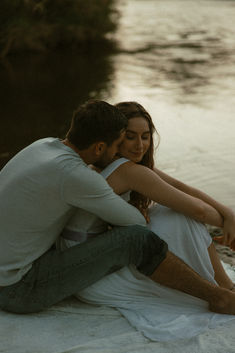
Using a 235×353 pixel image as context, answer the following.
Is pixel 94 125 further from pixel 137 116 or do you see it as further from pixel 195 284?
pixel 195 284

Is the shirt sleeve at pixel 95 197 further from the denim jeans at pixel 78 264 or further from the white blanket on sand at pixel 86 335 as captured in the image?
the white blanket on sand at pixel 86 335

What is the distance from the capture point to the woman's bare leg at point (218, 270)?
3.05 m

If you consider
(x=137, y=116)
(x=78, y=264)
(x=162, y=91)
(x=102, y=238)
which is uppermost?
(x=137, y=116)

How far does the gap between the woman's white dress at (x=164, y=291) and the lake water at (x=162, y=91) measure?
6.86 feet

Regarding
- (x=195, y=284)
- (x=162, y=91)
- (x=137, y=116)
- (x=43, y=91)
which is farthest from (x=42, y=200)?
(x=43, y=91)

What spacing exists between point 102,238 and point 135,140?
64cm

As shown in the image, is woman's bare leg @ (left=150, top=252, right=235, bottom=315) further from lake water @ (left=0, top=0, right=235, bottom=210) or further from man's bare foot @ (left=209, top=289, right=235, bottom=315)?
lake water @ (left=0, top=0, right=235, bottom=210)

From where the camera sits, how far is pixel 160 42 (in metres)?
16.3

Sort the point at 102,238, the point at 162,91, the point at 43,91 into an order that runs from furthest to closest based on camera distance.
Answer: the point at 43,91
the point at 162,91
the point at 102,238

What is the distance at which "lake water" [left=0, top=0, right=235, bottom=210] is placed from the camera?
6.41 m

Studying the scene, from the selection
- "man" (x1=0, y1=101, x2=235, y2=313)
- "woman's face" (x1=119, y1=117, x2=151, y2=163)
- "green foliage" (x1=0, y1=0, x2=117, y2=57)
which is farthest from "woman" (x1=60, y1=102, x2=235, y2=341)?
"green foliage" (x1=0, y1=0, x2=117, y2=57)

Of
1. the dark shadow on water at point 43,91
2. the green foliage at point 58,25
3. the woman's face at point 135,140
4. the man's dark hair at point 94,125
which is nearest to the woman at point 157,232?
the woman's face at point 135,140

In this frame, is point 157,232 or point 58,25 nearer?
point 157,232

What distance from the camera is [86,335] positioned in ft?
8.86
